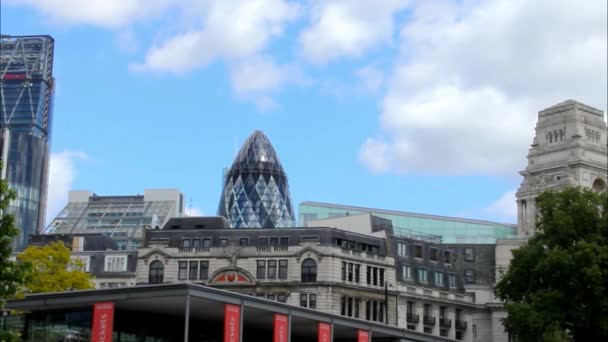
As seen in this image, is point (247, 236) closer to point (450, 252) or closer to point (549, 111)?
point (450, 252)

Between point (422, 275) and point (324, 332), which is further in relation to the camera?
point (422, 275)

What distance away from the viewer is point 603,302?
3334 inches

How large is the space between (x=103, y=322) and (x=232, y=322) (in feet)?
23.6

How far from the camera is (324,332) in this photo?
72188mm

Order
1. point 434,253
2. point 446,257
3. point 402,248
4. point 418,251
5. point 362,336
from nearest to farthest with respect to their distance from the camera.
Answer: point 362,336
point 402,248
point 418,251
point 434,253
point 446,257

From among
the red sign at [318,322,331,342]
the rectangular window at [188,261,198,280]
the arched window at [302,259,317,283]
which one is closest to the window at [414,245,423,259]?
the arched window at [302,259,317,283]

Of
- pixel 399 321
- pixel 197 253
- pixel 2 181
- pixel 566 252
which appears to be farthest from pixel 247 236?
pixel 2 181

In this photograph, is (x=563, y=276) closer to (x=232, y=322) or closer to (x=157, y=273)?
(x=232, y=322)

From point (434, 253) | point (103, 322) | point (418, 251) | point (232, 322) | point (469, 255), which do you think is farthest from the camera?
point (469, 255)

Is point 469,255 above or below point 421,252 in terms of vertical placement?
above

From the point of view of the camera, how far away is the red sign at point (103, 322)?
61.7m

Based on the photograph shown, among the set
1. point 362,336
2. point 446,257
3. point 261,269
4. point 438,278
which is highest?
point 446,257

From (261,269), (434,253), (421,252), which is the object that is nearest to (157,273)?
(261,269)

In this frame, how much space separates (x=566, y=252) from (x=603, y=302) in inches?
190
